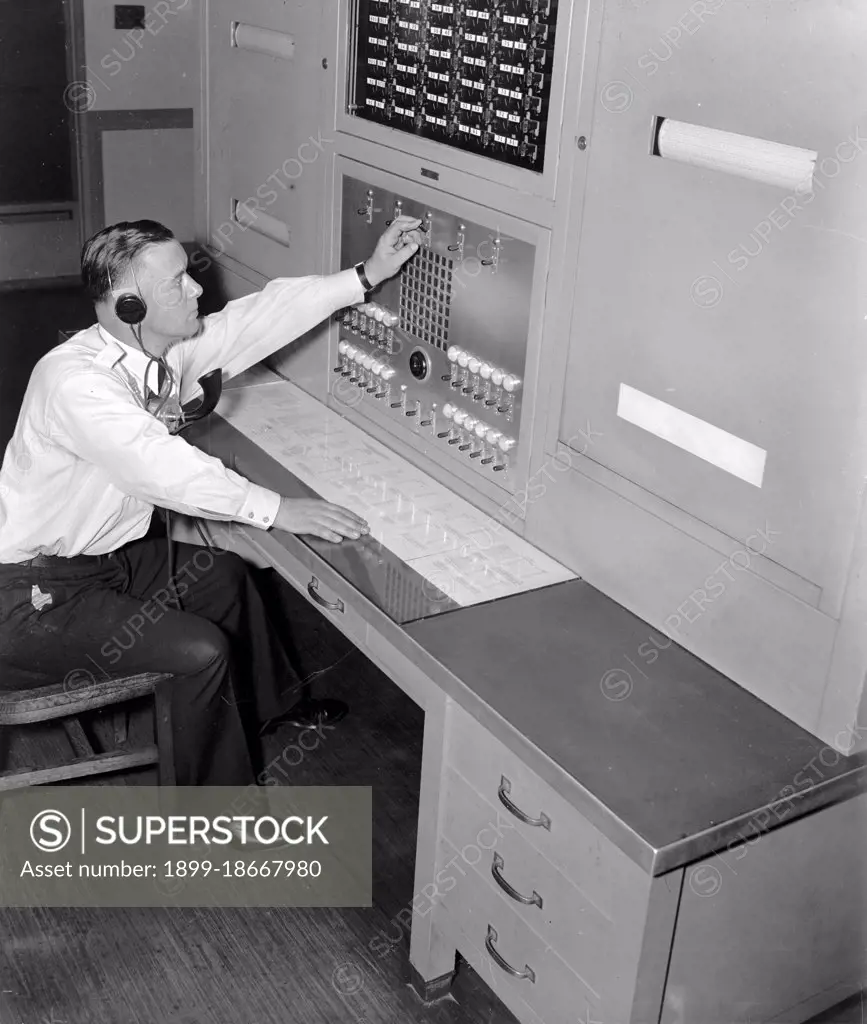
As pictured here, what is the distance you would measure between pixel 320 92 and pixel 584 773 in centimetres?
169

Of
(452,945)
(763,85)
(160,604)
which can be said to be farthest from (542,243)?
(452,945)

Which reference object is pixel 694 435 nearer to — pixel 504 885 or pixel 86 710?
pixel 504 885

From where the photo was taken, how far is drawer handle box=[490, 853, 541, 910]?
1773 mm

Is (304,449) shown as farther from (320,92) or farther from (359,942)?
(359,942)

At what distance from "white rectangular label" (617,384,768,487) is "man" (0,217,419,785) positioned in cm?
59

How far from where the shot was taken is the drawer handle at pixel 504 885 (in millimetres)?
1773

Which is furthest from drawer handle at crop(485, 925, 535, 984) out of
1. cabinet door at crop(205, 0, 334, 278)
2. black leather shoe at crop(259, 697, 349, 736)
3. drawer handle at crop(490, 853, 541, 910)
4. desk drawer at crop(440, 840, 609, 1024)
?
cabinet door at crop(205, 0, 334, 278)

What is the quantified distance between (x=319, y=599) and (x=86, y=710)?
0.52m

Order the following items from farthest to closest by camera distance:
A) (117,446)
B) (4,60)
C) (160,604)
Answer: (4,60)
(160,604)
(117,446)

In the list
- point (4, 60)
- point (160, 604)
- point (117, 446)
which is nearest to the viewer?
point (117, 446)

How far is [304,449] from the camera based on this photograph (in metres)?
2.57

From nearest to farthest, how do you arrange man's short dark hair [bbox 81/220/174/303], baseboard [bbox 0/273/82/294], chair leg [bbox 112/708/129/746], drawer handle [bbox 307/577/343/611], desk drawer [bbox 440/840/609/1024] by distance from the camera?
desk drawer [bbox 440/840/609/1024]
drawer handle [bbox 307/577/343/611]
man's short dark hair [bbox 81/220/174/303]
chair leg [bbox 112/708/129/746]
baseboard [bbox 0/273/82/294]

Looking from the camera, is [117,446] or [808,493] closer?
[808,493]

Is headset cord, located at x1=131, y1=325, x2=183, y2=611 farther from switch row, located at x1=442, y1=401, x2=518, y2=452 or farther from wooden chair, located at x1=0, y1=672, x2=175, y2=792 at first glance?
switch row, located at x1=442, y1=401, x2=518, y2=452
